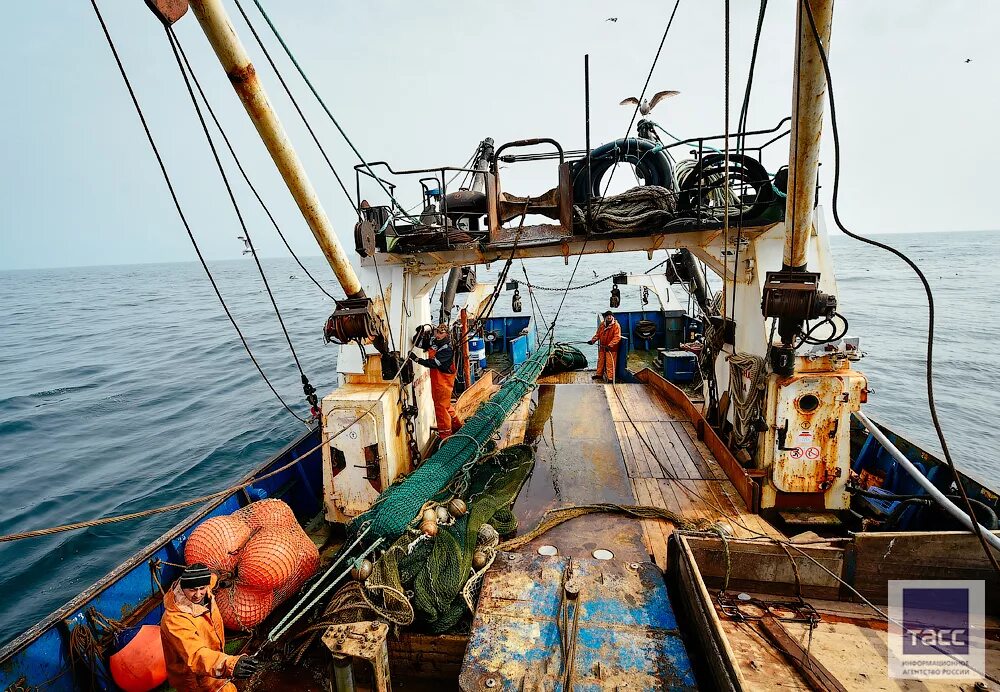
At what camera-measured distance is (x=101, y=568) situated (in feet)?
26.5

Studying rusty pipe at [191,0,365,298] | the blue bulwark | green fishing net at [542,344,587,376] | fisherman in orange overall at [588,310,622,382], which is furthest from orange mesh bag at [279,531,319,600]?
green fishing net at [542,344,587,376]

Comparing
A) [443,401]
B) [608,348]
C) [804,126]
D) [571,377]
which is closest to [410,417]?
[443,401]

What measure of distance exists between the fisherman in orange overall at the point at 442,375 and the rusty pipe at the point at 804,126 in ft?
14.9

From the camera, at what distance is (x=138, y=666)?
13.5ft

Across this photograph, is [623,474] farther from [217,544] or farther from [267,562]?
[217,544]

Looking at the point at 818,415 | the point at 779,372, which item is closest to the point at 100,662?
the point at 779,372

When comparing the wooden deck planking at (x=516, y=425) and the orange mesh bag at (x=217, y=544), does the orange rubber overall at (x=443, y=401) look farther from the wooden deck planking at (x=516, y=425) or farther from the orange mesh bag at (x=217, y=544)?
the orange mesh bag at (x=217, y=544)

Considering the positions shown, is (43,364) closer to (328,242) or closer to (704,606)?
(328,242)

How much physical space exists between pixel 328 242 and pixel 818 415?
577 centimetres

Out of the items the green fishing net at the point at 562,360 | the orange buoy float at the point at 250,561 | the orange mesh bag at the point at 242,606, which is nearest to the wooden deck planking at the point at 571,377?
the green fishing net at the point at 562,360

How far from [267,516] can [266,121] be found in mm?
3964

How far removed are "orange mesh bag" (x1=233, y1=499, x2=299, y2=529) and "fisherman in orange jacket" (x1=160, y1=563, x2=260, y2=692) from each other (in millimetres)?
1495

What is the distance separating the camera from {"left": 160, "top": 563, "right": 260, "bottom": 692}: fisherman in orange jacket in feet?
10.7

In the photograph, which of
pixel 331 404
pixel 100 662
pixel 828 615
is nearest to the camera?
pixel 828 615
